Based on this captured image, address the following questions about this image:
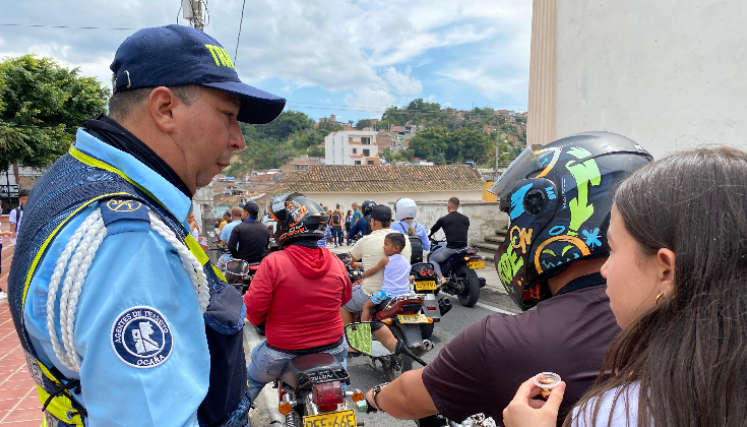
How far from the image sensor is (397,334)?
4562 mm

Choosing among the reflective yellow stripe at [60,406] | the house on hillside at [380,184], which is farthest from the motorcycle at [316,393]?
the house on hillside at [380,184]

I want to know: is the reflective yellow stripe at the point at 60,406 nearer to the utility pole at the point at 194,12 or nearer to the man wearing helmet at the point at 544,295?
the man wearing helmet at the point at 544,295

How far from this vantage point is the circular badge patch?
2.89 ft

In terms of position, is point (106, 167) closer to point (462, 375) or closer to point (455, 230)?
point (462, 375)

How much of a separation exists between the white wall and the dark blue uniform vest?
22.4 ft

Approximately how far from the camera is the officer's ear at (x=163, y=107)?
119 centimetres

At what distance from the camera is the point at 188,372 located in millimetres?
967

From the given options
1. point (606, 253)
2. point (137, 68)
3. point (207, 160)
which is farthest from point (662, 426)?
point (137, 68)

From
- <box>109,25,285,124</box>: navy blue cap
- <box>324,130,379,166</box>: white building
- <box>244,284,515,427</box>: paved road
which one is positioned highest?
<box>324,130,379,166</box>: white building

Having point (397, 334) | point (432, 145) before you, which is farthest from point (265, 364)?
point (432, 145)

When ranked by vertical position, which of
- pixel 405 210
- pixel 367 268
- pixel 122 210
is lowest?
pixel 367 268

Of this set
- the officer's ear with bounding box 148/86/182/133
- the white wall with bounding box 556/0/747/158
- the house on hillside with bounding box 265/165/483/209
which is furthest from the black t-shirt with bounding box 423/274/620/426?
the house on hillside with bounding box 265/165/483/209

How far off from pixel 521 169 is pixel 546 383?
2.67 feet

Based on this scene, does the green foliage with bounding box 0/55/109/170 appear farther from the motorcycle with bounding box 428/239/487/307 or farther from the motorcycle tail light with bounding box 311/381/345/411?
the motorcycle tail light with bounding box 311/381/345/411
